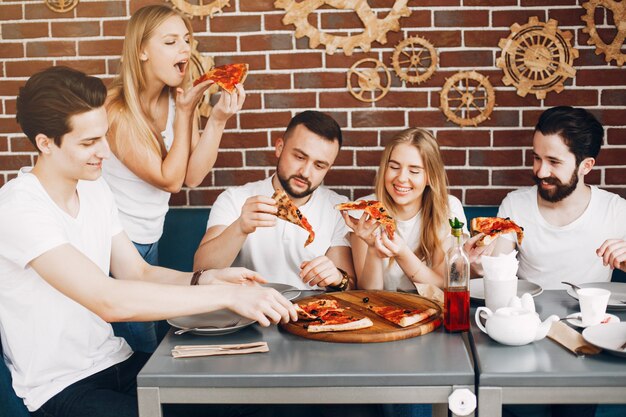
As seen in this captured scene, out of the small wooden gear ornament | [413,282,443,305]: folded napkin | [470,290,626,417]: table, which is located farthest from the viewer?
the small wooden gear ornament

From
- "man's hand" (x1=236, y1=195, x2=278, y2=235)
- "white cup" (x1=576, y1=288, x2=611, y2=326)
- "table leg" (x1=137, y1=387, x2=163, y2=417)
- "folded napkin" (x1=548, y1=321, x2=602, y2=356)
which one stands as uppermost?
"man's hand" (x1=236, y1=195, x2=278, y2=235)

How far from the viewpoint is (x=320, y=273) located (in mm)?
2527

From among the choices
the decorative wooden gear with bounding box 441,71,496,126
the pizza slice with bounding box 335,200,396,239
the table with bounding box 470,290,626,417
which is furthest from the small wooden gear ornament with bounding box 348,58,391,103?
the table with bounding box 470,290,626,417

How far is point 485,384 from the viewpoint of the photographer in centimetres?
174

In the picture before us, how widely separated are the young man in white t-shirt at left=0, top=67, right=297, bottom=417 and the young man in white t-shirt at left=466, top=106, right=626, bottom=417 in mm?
1328

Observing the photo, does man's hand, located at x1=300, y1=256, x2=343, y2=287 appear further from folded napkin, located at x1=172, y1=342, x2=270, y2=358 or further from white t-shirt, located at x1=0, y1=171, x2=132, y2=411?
white t-shirt, located at x1=0, y1=171, x2=132, y2=411

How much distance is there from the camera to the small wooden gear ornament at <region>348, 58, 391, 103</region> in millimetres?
3525

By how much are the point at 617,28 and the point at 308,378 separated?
2.59 metres

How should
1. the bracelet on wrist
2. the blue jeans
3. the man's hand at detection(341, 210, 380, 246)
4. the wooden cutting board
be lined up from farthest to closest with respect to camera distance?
the blue jeans
the man's hand at detection(341, 210, 380, 246)
the bracelet on wrist
the wooden cutting board

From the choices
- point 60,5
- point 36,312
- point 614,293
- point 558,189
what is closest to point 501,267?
point 614,293

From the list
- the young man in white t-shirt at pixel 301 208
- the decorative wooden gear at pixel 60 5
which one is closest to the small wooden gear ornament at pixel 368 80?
the young man in white t-shirt at pixel 301 208

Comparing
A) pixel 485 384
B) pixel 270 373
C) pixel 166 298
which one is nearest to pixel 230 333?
pixel 166 298

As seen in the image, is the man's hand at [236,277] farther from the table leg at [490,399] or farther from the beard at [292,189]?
the table leg at [490,399]

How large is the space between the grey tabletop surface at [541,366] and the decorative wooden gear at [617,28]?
203 centimetres
